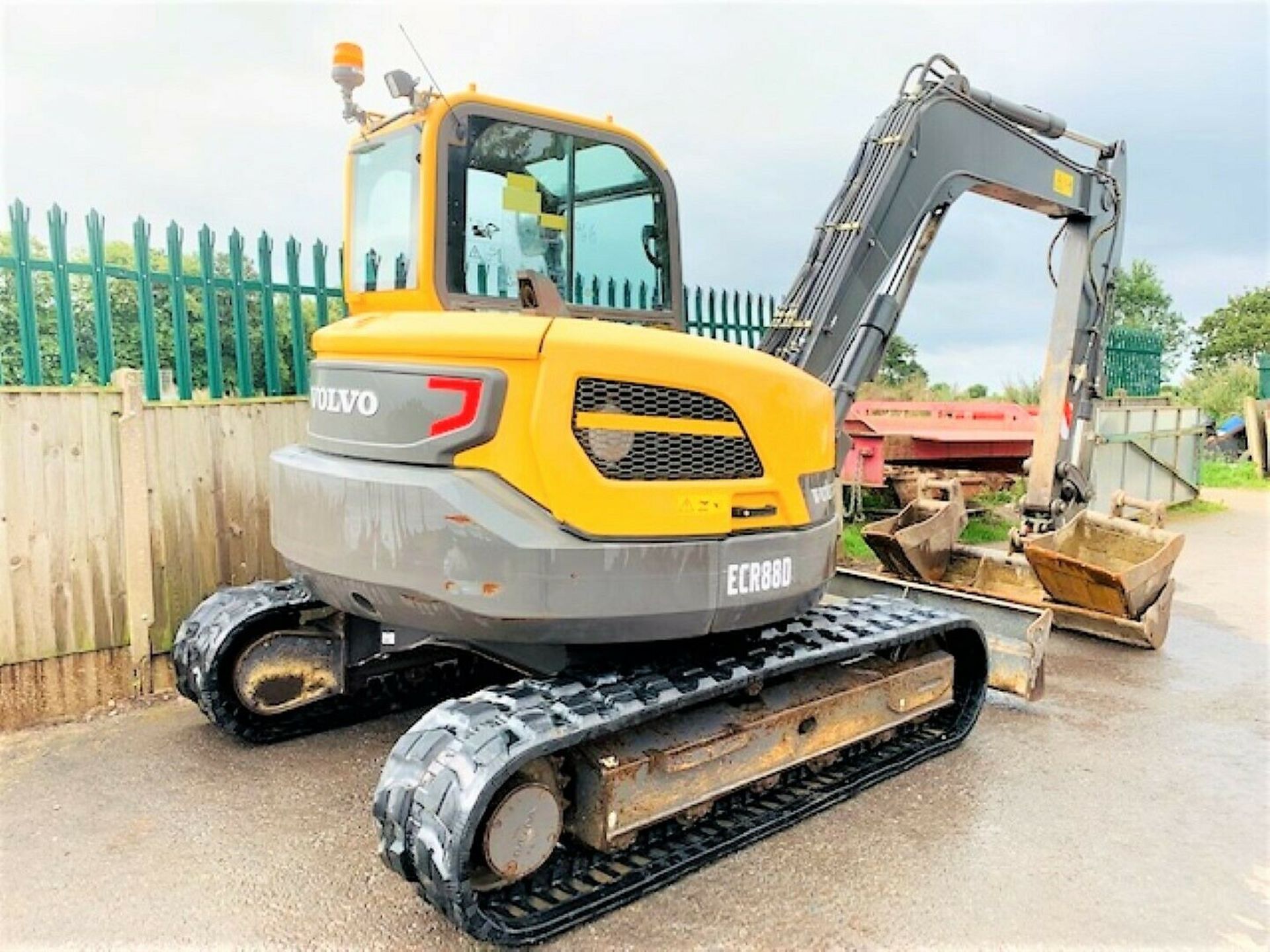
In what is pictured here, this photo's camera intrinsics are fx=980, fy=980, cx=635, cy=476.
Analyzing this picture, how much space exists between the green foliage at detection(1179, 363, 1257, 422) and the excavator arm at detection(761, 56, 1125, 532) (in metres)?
15.9

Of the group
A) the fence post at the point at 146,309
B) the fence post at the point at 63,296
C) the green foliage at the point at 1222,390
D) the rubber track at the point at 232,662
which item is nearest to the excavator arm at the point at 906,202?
the rubber track at the point at 232,662

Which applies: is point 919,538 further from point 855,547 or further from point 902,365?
point 902,365

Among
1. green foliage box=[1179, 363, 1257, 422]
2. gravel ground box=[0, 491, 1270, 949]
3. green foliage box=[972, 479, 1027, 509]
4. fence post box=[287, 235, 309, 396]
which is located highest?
fence post box=[287, 235, 309, 396]

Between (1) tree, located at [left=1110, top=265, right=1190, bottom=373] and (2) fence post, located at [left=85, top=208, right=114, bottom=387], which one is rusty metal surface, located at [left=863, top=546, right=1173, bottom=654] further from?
(1) tree, located at [left=1110, top=265, right=1190, bottom=373]

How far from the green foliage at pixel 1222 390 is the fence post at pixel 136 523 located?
20.2m

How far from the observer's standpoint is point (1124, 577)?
5.67m

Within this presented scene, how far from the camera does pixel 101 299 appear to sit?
4883 mm

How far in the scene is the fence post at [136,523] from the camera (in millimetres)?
4938

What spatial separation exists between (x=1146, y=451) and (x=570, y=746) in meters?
10.4

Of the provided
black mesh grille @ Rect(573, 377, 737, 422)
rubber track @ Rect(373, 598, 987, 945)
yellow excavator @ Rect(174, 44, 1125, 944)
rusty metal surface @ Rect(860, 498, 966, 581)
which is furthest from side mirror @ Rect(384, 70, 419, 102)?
rusty metal surface @ Rect(860, 498, 966, 581)

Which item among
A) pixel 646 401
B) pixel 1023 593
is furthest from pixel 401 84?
pixel 1023 593

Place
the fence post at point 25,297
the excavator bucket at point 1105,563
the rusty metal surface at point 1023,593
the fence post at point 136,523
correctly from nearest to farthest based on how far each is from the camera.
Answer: the fence post at point 25,297 < the fence post at point 136,523 < the excavator bucket at point 1105,563 < the rusty metal surface at point 1023,593

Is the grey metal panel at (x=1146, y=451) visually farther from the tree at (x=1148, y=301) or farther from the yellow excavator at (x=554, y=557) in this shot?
the tree at (x=1148, y=301)

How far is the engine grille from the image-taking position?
10.3 feet
